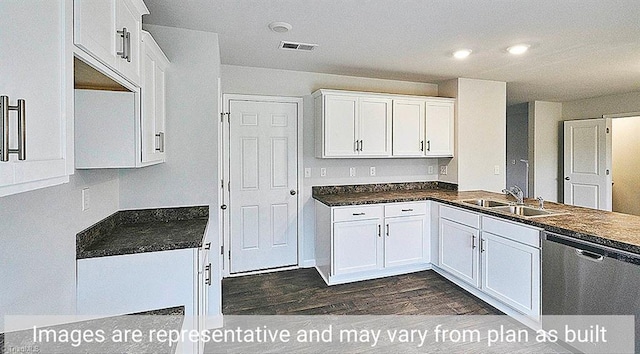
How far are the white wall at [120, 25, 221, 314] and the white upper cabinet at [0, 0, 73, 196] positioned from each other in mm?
1633

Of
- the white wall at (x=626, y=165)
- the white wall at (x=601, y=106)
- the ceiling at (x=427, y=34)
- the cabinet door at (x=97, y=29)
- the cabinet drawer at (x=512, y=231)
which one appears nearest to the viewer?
the cabinet door at (x=97, y=29)

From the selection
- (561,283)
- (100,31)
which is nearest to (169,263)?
(100,31)

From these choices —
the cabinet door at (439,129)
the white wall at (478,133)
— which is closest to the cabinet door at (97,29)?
the cabinet door at (439,129)

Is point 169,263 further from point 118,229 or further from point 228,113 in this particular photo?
point 228,113

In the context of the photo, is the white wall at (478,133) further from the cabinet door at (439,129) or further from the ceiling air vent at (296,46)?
the ceiling air vent at (296,46)

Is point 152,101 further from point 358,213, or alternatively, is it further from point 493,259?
point 493,259

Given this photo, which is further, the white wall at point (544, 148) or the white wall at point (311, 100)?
the white wall at point (544, 148)

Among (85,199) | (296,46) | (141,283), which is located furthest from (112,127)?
(296,46)

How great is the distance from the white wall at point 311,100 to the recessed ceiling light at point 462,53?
3.76 ft

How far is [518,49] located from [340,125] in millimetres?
1884

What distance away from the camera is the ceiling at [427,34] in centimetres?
226

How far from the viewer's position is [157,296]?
6.07ft

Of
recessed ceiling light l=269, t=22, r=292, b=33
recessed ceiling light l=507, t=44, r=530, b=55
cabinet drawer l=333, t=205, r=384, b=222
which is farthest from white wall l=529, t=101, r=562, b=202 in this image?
recessed ceiling light l=269, t=22, r=292, b=33

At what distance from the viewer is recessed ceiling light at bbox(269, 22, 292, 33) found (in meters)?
2.55
